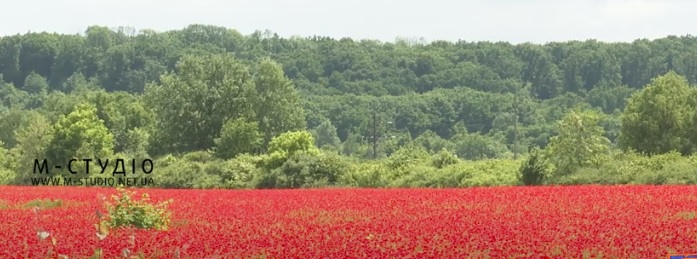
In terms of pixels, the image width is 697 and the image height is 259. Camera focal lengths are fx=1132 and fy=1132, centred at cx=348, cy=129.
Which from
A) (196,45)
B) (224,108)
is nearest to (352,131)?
(196,45)

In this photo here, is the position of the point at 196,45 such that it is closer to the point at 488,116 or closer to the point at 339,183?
the point at 488,116

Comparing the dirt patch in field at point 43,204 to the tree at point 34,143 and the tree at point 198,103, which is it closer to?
the tree at point 34,143

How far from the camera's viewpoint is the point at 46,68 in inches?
6580

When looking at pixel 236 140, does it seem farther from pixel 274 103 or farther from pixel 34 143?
pixel 274 103

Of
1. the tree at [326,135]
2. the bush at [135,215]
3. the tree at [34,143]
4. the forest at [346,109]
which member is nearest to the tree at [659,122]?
the forest at [346,109]

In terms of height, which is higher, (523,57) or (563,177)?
(523,57)

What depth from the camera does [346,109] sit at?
505ft

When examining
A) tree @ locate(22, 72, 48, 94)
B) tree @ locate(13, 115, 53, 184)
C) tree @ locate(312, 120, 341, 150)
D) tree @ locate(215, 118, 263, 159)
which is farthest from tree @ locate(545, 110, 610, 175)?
tree @ locate(22, 72, 48, 94)

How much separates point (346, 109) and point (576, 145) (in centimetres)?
11018

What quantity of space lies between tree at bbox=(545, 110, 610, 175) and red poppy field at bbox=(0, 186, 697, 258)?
1278 cm

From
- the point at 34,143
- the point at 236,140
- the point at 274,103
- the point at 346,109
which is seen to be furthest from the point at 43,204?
the point at 346,109

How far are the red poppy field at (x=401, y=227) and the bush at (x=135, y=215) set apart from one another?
0.37m

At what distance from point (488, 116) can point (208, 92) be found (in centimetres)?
8199

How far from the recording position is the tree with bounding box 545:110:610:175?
43.8 meters
